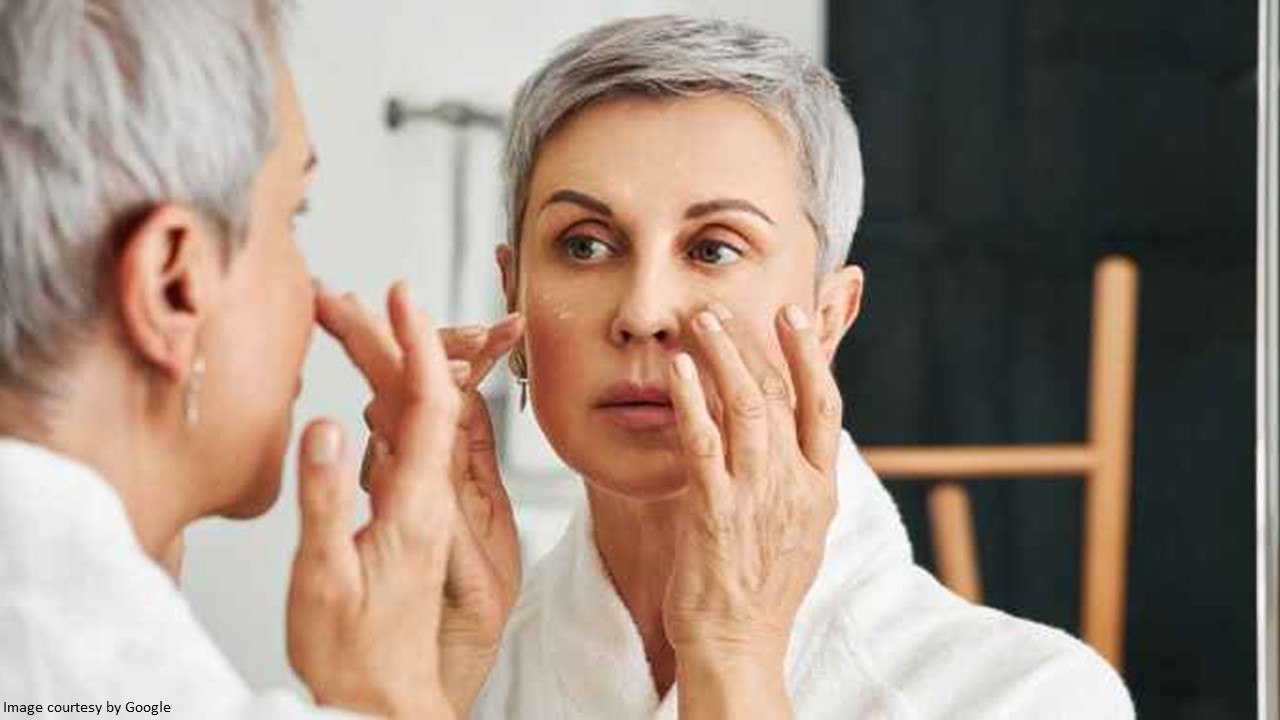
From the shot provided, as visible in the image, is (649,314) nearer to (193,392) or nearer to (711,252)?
(711,252)

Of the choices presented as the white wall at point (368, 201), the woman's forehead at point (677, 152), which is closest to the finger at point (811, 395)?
the woman's forehead at point (677, 152)

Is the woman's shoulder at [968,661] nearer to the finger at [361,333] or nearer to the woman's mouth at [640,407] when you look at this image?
the woman's mouth at [640,407]

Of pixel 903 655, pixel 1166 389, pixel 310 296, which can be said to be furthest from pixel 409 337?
pixel 1166 389

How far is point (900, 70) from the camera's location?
245 centimetres

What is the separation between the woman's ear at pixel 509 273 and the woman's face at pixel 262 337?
12.8 inches

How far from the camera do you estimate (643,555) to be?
1.12 metres

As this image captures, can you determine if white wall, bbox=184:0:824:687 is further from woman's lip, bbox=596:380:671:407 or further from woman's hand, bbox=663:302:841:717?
woman's hand, bbox=663:302:841:717

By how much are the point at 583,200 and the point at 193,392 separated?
0.34 metres

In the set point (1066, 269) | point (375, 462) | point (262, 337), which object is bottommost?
point (1066, 269)

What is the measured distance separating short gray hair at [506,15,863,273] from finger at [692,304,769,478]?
0.18 metres

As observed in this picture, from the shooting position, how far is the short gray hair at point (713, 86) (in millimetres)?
1035

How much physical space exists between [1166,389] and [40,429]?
6.09 feet

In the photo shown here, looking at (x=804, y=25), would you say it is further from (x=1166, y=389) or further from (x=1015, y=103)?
(x=1166, y=389)

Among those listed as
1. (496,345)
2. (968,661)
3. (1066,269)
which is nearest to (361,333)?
(496,345)
